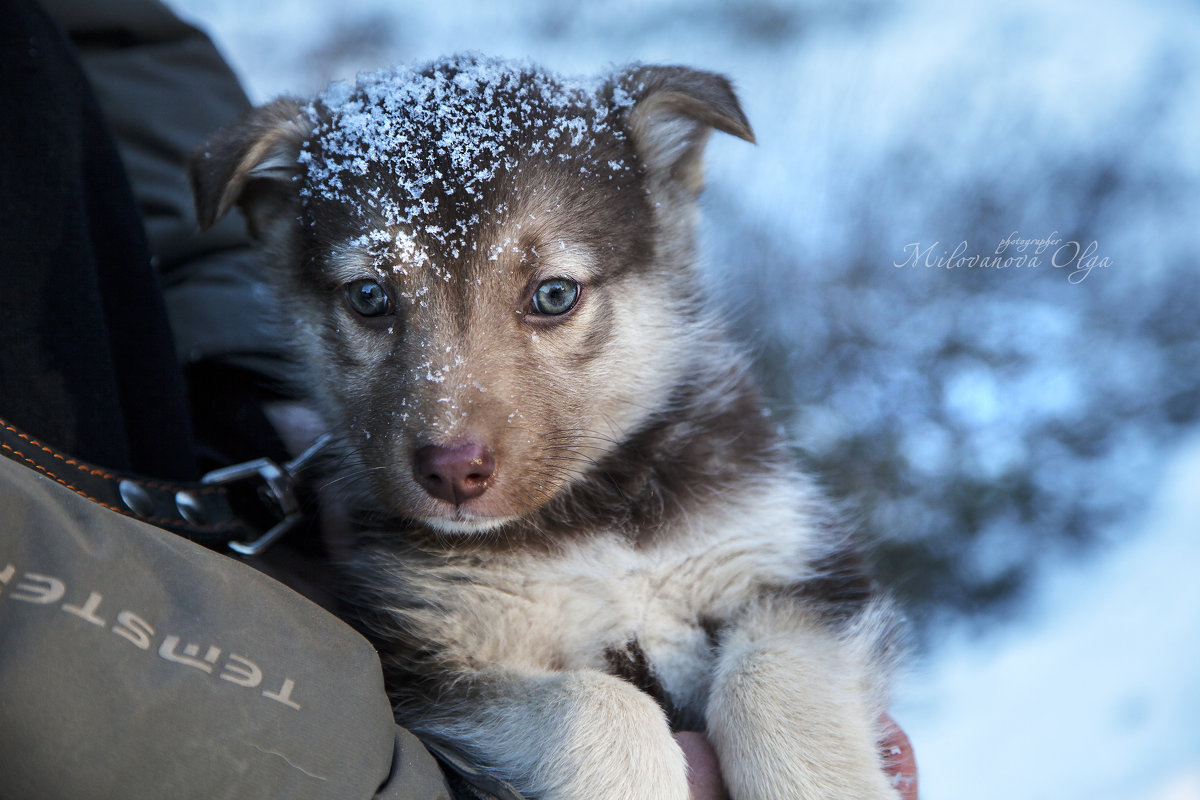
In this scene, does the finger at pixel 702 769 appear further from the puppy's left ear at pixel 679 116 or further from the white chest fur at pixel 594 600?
the puppy's left ear at pixel 679 116

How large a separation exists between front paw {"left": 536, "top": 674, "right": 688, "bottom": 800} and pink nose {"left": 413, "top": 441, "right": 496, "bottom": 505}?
0.46 meters

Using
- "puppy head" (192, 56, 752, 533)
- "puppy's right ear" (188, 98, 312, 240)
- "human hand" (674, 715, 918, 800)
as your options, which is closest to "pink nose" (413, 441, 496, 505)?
"puppy head" (192, 56, 752, 533)

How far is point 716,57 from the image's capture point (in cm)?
548

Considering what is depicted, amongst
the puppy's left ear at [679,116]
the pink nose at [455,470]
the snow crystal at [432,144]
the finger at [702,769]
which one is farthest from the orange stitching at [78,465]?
the puppy's left ear at [679,116]

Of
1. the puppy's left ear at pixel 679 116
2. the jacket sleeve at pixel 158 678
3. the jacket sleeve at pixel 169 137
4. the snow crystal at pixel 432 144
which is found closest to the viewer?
the jacket sleeve at pixel 158 678

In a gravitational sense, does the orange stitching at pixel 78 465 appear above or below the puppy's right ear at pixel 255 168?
below

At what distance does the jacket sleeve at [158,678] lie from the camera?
1.02 metres

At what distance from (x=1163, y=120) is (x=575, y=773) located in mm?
4766

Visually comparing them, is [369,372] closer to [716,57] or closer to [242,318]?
[242,318]

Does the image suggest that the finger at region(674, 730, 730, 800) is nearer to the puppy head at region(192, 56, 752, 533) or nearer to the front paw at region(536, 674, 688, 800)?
the front paw at region(536, 674, 688, 800)

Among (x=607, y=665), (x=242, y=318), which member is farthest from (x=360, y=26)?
(x=607, y=665)

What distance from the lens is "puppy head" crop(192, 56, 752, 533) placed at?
5.62 ft

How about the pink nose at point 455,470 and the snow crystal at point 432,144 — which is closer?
the pink nose at point 455,470

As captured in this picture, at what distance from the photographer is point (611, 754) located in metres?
1.52
